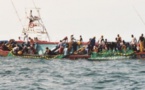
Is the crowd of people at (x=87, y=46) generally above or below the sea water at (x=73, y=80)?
above

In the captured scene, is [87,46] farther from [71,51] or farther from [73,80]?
[73,80]

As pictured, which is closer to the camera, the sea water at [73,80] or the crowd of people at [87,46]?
the sea water at [73,80]

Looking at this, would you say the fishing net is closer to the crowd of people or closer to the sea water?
the crowd of people

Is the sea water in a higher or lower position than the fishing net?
lower

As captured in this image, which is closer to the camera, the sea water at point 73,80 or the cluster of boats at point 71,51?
the sea water at point 73,80

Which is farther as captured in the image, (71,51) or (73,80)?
(71,51)

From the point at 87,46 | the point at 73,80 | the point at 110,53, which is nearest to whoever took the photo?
the point at 73,80

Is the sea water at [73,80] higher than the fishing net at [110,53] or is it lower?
lower

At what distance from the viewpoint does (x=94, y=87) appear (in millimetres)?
22062

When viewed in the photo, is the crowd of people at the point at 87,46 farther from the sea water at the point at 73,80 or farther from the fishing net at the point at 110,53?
the sea water at the point at 73,80

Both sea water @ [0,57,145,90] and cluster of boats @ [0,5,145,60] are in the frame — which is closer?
sea water @ [0,57,145,90]

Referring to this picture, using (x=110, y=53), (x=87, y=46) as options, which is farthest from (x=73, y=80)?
(x=87, y=46)

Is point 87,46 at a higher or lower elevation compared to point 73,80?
higher

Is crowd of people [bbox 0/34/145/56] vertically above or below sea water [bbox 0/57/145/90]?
above
